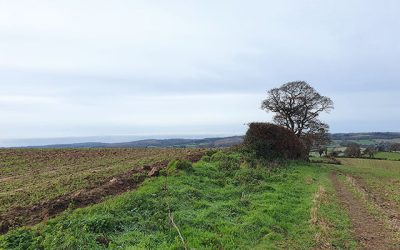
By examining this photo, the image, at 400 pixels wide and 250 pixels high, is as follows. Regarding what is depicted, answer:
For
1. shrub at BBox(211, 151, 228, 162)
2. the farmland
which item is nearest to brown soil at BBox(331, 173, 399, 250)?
the farmland

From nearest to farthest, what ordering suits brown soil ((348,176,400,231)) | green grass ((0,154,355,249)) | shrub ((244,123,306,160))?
green grass ((0,154,355,249)), brown soil ((348,176,400,231)), shrub ((244,123,306,160))

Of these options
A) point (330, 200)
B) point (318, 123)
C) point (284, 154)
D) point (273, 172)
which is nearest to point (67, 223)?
point (330, 200)

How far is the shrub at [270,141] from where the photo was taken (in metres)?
35.2

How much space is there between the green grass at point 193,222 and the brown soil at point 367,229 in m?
0.42

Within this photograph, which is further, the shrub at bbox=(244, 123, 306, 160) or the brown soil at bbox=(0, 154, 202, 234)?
the shrub at bbox=(244, 123, 306, 160)

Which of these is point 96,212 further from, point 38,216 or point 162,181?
point 162,181

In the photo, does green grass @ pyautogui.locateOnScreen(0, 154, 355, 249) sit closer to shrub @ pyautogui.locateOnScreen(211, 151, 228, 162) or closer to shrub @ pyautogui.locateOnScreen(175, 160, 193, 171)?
shrub @ pyautogui.locateOnScreen(175, 160, 193, 171)

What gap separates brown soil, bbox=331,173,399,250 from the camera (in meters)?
11.6

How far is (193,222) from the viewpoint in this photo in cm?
1231

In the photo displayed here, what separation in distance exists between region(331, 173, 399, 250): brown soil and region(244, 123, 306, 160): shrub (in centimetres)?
1668

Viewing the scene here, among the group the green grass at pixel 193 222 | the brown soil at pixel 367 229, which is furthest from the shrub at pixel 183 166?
the brown soil at pixel 367 229

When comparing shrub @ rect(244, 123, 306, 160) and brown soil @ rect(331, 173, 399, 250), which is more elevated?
shrub @ rect(244, 123, 306, 160)

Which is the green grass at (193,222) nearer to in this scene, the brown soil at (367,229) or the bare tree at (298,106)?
the brown soil at (367,229)

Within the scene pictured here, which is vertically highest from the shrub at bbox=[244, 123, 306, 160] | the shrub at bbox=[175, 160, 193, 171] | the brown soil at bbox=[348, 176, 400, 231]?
the shrub at bbox=[244, 123, 306, 160]
